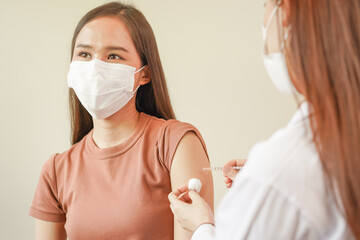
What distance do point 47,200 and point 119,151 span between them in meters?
0.34

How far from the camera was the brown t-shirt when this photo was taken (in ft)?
4.50

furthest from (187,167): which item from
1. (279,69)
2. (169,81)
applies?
(169,81)

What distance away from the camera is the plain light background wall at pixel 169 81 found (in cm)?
231

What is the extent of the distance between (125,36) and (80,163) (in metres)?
0.48

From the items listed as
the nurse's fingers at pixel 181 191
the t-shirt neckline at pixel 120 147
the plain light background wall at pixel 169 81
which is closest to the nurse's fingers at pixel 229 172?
the nurse's fingers at pixel 181 191

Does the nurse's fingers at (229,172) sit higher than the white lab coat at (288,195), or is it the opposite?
the white lab coat at (288,195)

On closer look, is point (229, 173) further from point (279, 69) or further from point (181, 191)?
point (279, 69)

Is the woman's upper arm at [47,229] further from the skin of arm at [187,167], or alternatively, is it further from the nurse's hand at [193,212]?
the nurse's hand at [193,212]

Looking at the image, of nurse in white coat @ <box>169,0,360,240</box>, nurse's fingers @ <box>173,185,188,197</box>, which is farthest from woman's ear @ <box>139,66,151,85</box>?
nurse in white coat @ <box>169,0,360,240</box>

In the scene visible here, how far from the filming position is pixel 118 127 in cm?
152

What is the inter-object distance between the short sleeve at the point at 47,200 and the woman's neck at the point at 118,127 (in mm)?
215

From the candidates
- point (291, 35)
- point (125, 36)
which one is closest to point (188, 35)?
point (125, 36)

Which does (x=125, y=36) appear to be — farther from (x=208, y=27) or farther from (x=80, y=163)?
(x=208, y=27)

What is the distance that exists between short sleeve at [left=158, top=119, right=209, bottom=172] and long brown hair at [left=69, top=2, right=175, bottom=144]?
0.16 meters
